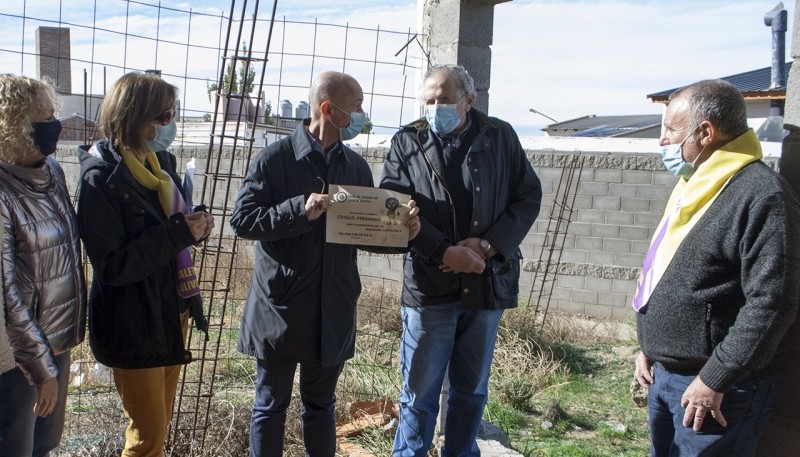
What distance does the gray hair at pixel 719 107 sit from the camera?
2.56 metres

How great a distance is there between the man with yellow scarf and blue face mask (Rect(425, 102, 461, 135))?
0.99 m

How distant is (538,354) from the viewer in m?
6.52

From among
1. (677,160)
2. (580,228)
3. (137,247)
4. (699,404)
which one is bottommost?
(699,404)

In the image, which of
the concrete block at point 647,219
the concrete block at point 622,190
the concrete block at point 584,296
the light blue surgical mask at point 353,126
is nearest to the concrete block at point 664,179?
the concrete block at point 622,190

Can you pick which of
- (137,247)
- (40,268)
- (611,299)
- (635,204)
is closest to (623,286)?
(611,299)

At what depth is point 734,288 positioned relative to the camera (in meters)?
2.45

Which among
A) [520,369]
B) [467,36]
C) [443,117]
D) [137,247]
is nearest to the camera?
[137,247]

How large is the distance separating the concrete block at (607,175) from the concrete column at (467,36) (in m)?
5.35

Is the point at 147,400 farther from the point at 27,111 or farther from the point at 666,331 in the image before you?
the point at 666,331

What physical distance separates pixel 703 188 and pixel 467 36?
1.73 metres

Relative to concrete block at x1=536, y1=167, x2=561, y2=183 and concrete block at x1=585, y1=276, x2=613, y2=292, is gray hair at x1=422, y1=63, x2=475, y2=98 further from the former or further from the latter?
concrete block at x1=585, y1=276, x2=613, y2=292

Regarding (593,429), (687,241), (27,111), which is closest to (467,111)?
(687,241)

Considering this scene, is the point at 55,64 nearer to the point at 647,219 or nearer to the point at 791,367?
the point at 647,219

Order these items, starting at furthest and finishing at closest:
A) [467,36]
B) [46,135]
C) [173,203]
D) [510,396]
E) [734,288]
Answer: [510,396] < [467,36] < [173,203] < [46,135] < [734,288]
